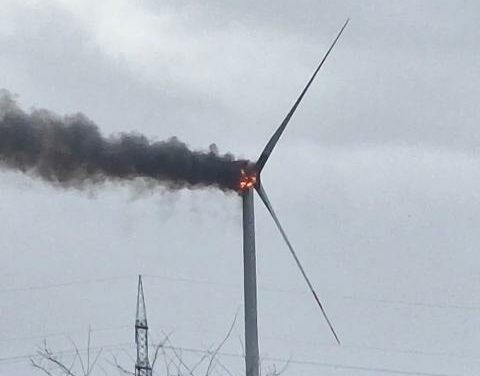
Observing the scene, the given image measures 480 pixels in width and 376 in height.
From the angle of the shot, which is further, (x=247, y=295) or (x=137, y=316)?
(x=137, y=316)

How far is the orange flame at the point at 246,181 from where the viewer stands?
4956 cm

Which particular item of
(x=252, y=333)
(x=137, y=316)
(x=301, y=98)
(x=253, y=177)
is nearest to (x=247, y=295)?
(x=252, y=333)

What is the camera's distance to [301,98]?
2028 inches

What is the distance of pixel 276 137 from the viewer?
52.4 metres

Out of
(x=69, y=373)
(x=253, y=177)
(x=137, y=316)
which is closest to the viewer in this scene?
(x=69, y=373)

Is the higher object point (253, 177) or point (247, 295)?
point (253, 177)

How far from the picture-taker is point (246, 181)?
1960 inches

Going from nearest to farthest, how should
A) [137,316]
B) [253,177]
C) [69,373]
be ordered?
[69,373] < [253,177] < [137,316]

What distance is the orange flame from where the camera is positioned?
163 ft

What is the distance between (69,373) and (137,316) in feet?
44.5

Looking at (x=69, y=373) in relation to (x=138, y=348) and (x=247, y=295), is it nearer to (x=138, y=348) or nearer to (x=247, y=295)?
(x=247, y=295)

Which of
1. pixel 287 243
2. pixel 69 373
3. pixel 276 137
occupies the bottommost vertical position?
pixel 69 373

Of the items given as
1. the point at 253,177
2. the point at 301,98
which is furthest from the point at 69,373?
the point at 301,98

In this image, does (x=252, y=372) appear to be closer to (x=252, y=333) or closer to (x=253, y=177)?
(x=252, y=333)
